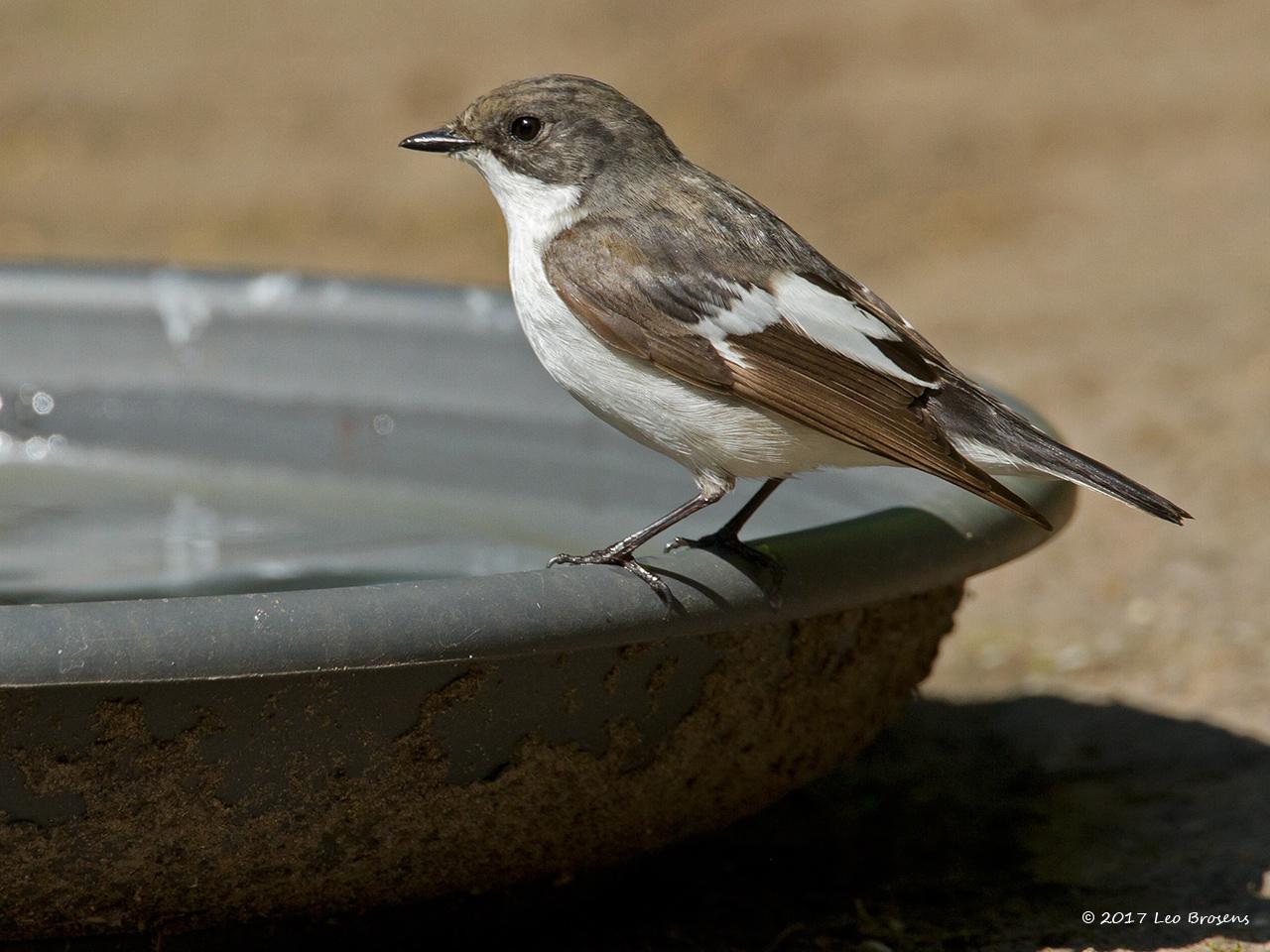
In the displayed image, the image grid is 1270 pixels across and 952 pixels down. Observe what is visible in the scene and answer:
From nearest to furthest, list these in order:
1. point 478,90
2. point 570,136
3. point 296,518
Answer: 1. point 570,136
2. point 296,518
3. point 478,90

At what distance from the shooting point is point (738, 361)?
10.3 ft

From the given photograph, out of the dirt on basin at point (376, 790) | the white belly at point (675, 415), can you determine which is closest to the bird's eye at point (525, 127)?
the white belly at point (675, 415)

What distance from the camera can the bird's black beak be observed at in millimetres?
3598

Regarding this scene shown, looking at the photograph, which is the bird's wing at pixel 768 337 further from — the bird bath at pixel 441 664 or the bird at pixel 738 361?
the bird bath at pixel 441 664

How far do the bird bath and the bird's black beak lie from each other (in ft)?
3.25

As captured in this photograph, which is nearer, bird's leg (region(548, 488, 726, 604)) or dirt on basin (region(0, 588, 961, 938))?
dirt on basin (region(0, 588, 961, 938))

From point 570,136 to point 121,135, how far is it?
9118mm

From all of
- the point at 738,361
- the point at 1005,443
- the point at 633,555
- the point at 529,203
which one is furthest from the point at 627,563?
the point at 529,203

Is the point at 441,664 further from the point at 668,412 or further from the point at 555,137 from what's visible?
the point at 555,137

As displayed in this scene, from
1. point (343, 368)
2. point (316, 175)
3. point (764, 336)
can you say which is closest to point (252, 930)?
point (764, 336)

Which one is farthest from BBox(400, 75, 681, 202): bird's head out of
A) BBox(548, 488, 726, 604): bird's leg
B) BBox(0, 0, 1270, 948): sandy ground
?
BBox(0, 0, 1270, 948): sandy ground

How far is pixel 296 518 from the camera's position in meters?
4.92

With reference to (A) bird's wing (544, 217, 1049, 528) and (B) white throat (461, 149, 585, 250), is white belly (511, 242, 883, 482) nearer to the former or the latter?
(A) bird's wing (544, 217, 1049, 528)

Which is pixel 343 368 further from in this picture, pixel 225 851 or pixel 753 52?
pixel 753 52
